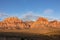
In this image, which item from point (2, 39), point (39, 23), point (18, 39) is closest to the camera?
point (18, 39)

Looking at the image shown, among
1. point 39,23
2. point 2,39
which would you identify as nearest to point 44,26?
point 39,23

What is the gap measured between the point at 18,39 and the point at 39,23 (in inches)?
2333

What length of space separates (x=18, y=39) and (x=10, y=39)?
1005 millimetres

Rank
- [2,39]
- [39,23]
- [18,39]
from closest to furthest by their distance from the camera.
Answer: [18,39], [2,39], [39,23]

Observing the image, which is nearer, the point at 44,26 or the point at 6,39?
the point at 6,39

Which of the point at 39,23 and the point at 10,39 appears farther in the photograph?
the point at 39,23

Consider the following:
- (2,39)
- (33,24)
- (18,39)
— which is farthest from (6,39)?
(33,24)

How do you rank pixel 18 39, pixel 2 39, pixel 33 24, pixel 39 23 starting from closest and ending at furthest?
pixel 18 39 → pixel 2 39 → pixel 33 24 → pixel 39 23

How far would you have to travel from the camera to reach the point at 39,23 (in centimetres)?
7700

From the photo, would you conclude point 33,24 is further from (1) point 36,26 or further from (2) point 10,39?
(2) point 10,39

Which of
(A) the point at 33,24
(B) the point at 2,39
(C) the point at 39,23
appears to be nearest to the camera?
(B) the point at 2,39

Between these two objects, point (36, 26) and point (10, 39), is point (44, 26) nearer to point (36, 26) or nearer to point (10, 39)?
point (36, 26)

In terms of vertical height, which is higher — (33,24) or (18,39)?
(33,24)

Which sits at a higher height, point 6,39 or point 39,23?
point 39,23
